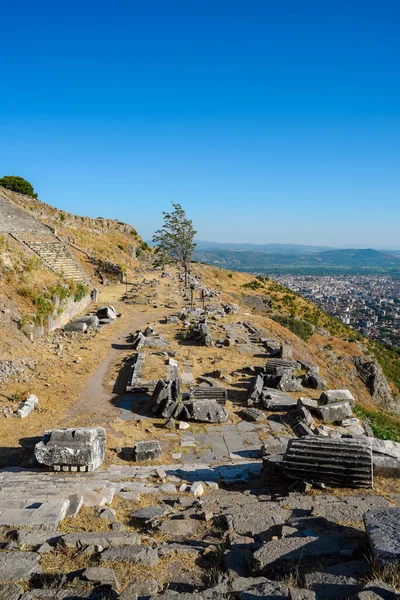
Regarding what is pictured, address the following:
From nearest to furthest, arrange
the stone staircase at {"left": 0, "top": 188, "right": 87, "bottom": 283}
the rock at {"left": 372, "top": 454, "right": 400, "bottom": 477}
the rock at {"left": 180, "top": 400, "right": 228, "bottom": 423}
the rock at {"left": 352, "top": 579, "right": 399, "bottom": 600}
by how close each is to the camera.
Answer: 1. the rock at {"left": 352, "top": 579, "right": 399, "bottom": 600}
2. the rock at {"left": 372, "top": 454, "right": 400, "bottom": 477}
3. the rock at {"left": 180, "top": 400, "right": 228, "bottom": 423}
4. the stone staircase at {"left": 0, "top": 188, "right": 87, "bottom": 283}

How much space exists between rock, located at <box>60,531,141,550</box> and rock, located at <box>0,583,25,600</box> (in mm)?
889

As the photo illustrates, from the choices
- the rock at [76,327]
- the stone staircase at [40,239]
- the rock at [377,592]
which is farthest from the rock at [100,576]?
the stone staircase at [40,239]

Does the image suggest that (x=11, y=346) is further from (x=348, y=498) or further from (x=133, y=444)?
(x=348, y=498)

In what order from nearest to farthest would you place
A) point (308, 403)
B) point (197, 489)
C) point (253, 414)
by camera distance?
point (197, 489)
point (253, 414)
point (308, 403)

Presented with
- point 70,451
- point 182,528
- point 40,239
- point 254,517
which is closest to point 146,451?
point 70,451

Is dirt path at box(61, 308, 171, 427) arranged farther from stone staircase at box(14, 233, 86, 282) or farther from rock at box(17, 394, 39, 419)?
stone staircase at box(14, 233, 86, 282)

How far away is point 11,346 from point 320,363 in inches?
627

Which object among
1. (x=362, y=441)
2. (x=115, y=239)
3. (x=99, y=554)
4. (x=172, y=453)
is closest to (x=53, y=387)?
(x=172, y=453)

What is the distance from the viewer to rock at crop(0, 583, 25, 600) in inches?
159

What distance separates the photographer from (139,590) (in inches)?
162

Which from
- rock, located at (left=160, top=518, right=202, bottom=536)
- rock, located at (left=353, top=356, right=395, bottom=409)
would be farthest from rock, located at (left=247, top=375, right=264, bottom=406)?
rock, located at (left=353, top=356, right=395, bottom=409)

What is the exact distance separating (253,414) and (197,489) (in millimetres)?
3973

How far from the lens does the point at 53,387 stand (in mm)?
12742

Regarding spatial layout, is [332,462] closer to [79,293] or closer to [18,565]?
[18,565]
